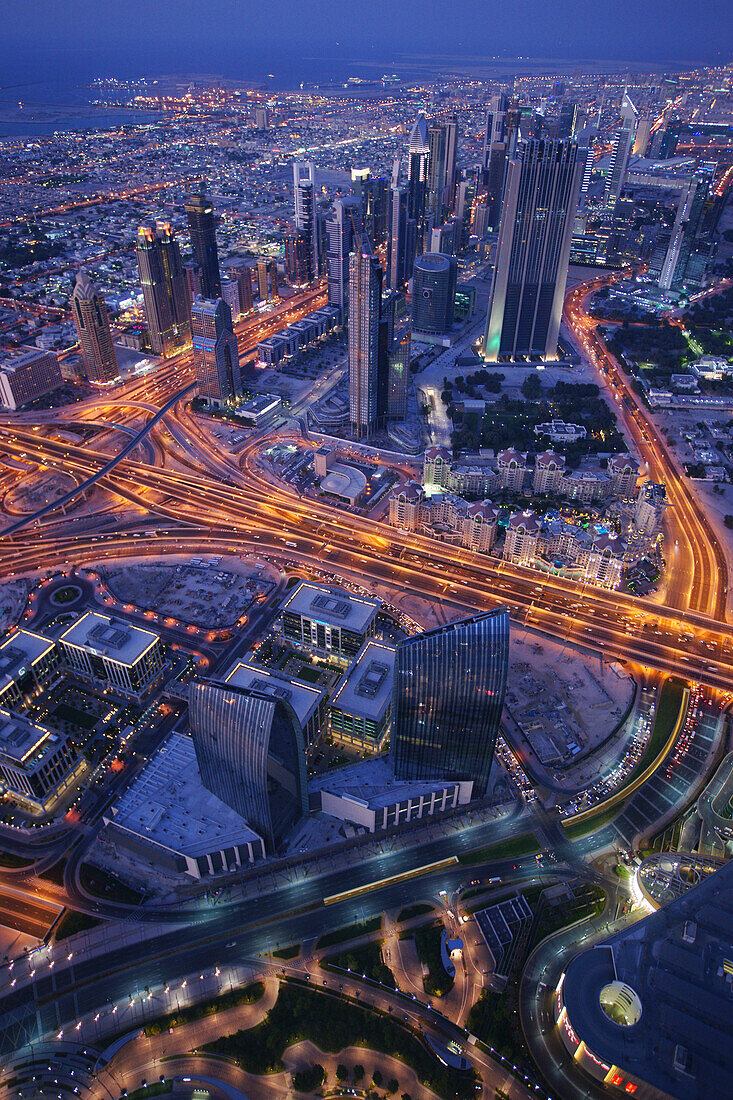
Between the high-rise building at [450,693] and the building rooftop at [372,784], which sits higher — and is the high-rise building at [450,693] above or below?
above

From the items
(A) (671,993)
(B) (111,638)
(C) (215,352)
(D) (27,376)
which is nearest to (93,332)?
(D) (27,376)

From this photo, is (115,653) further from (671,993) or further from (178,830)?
(671,993)

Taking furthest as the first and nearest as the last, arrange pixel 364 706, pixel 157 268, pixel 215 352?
pixel 157 268
pixel 215 352
pixel 364 706

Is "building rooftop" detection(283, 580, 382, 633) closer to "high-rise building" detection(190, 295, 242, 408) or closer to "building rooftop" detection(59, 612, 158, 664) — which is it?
"building rooftop" detection(59, 612, 158, 664)

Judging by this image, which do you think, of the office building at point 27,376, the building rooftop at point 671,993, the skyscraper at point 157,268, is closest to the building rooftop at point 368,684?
the building rooftop at point 671,993

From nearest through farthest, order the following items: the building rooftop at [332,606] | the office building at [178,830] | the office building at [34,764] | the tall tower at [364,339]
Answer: the office building at [178,830], the office building at [34,764], the building rooftop at [332,606], the tall tower at [364,339]

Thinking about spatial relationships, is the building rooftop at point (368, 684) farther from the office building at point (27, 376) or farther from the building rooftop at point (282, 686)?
the office building at point (27, 376)

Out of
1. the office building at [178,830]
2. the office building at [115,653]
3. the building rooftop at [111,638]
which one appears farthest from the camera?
the building rooftop at [111,638]
